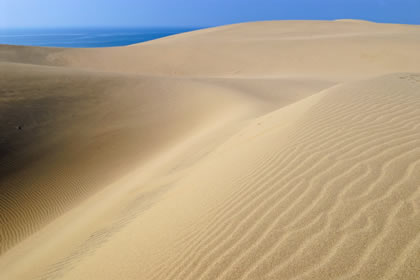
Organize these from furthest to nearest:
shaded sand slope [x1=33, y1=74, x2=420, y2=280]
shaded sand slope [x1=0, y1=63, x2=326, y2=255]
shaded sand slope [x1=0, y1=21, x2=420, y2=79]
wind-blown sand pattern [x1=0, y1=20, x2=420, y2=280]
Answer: shaded sand slope [x1=0, y1=21, x2=420, y2=79], shaded sand slope [x1=0, y1=63, x2=326, y2=255], wind-blown sand pattern [x1=0, y1=20, x2=420, y2=280], shaded sand slope [x1=33, y1=74, x2=420, y2=280]

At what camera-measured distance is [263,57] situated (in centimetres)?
2312

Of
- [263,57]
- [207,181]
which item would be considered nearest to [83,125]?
[207,181]

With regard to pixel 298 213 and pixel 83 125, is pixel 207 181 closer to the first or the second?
pixel 298 213

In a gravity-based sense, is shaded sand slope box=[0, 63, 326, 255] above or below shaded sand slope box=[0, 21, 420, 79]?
below

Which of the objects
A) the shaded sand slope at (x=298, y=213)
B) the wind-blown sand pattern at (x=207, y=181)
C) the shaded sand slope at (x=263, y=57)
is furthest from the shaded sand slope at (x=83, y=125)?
the shaded sand slope at (x=263, y=57)

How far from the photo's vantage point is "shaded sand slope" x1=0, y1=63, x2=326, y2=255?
20.5ft

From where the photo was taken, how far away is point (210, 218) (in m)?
2.66

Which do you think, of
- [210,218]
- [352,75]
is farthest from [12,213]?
[352,75]

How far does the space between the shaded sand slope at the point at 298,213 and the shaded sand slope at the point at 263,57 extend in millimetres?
15896

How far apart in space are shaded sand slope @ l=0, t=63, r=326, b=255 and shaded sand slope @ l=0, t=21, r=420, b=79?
28.0 ft

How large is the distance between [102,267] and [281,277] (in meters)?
1.90

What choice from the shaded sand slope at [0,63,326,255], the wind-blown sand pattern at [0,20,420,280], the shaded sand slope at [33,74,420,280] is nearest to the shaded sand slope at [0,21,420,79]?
the shaded sand slope at [0,63,326,255]

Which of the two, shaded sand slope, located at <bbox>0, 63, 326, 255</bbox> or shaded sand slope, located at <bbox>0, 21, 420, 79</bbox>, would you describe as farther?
shaded sand slope, located at <bbox>0, 21, 420, 79</bbox>

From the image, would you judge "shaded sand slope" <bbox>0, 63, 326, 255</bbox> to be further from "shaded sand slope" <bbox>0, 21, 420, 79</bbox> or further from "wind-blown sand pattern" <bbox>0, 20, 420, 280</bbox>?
"shaded sand slope" <bbox>0, 21, 420, 79</bbox>
